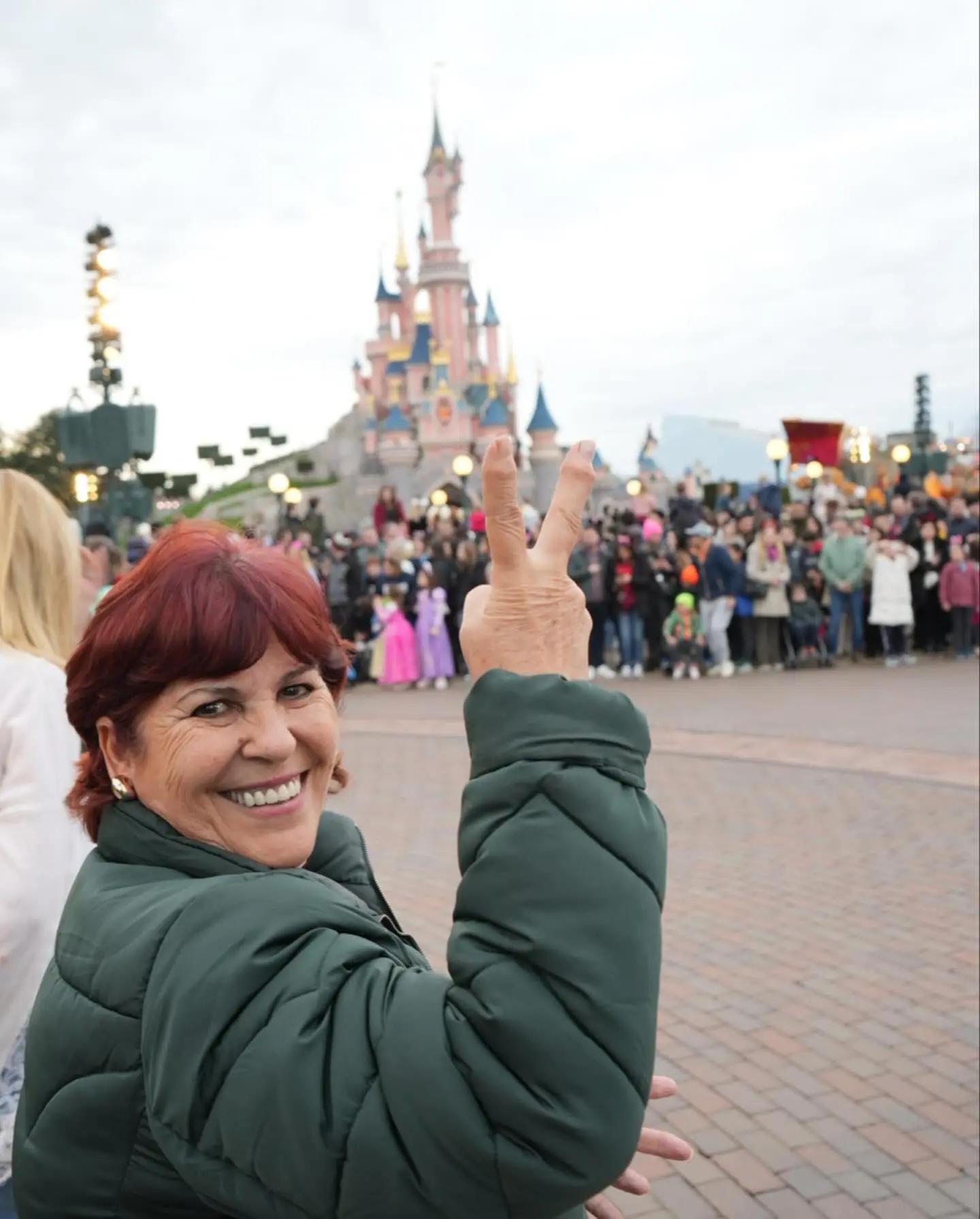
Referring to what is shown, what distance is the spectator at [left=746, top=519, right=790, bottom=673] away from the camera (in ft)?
49.9

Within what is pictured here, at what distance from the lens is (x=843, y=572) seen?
1563 centimetres

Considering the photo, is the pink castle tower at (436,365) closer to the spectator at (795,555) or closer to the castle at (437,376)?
the castle at (437,376)

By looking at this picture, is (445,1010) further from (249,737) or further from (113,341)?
(113,341)

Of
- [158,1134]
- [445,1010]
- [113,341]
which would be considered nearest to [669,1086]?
[445,1010]

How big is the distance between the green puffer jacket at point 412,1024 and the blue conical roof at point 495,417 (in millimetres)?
65541

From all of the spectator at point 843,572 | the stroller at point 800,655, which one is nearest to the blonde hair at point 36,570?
the stroller at point 800,655

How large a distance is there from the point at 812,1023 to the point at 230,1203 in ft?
12.8

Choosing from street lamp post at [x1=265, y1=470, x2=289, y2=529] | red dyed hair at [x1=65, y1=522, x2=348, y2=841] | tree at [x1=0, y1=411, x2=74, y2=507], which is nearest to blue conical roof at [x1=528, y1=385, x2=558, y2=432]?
tree at [x1=0, y1=411, x2=74, y2=507]

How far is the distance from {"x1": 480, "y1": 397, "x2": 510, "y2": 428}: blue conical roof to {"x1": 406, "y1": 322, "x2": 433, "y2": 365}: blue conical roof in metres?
6.57

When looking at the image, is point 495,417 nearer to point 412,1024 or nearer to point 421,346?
point 421,346

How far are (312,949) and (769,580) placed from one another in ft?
47.2

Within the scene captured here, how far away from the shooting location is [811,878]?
21.4 feet

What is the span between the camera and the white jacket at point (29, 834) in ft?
7.18

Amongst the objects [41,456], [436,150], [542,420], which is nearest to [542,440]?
[542,420]
